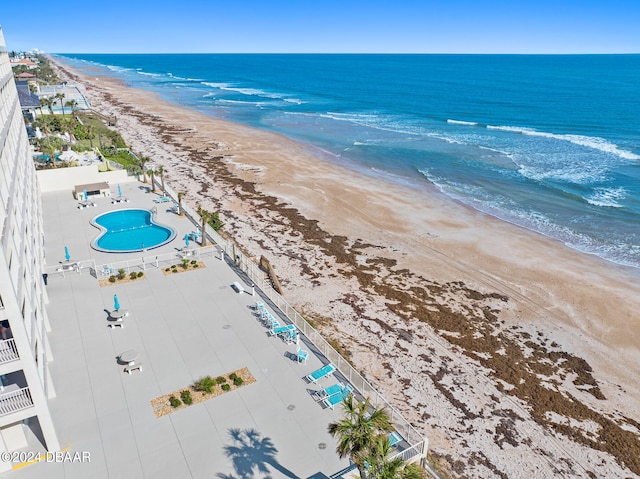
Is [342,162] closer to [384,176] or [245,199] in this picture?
[384,176]

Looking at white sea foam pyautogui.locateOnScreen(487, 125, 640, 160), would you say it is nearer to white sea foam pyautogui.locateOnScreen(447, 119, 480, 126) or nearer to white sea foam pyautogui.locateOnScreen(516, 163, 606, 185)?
white sea foam pyautogui.locateOnScreen(447, 119, 480, 126)

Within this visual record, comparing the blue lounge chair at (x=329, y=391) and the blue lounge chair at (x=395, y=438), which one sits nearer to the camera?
the blue lounge chair at (x=395, y=438)

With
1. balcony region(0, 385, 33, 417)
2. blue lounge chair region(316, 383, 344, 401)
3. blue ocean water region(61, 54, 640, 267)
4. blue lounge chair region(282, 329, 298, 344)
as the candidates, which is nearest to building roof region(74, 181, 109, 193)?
blue lounge chair region(282, 329, 298, 344)

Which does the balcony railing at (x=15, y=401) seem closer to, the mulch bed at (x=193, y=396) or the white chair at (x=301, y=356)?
the mulch bed at (x=193, y=396)

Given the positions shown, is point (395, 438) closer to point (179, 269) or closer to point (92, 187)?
point (179, 269)

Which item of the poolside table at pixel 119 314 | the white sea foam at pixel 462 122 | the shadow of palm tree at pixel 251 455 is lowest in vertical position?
the shadow of palm tree at pixel 251 455

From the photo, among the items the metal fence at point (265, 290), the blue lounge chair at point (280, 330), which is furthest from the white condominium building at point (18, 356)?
the blue lounge chair at point (280, 330)

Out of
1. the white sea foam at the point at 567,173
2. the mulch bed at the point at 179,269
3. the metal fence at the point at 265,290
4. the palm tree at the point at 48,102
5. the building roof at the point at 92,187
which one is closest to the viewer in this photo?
the metal fence at the point at 265,290
